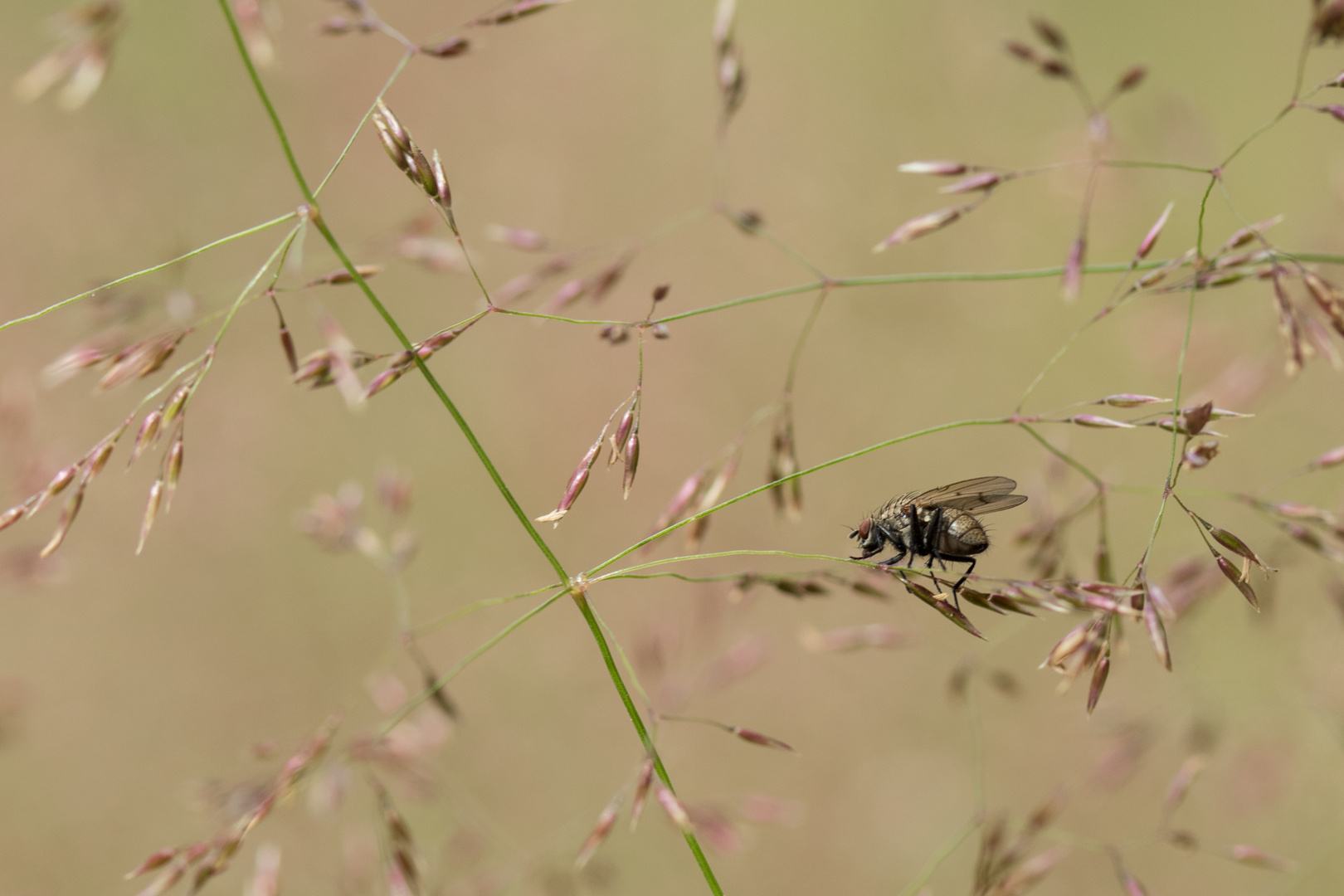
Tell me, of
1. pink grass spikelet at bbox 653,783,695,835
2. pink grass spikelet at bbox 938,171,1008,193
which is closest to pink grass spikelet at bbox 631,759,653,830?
pink grass spikelet at bbox 653,783,695,835

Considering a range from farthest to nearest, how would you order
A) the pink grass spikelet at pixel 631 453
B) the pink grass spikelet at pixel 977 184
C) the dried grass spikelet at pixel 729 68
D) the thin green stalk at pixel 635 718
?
the dried grass spikelet at pixel 729 68, the pink grass spikelet at pixel 977 184, the pink grass spikelet at pixel 631 453, the thin green stalk at pixel 635 718

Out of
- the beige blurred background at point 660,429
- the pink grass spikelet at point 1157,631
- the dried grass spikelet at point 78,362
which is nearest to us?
the pink grass spikelet at point 1157,631

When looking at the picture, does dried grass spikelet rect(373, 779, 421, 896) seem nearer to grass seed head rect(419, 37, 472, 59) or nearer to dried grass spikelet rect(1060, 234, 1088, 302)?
grass seed head rect(419, 37, 472, 59)

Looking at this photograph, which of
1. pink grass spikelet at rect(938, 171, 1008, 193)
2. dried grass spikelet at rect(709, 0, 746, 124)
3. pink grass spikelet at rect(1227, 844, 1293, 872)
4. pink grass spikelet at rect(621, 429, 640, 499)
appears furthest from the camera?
dried grass spikelet at rect(709, 0, 746, 124)

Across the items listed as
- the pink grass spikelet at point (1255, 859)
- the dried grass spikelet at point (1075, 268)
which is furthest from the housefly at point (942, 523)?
the pink grass spikelet at point (1255, 859)

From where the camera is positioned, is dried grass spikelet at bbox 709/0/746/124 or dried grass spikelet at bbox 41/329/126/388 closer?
dried grass spikelet at bbox 41/329/126/388

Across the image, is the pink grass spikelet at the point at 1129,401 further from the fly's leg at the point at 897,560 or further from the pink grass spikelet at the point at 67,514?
the pink grass spikelet at the point at 67,514

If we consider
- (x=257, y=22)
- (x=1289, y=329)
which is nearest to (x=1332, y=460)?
(x=1289, y=329)
